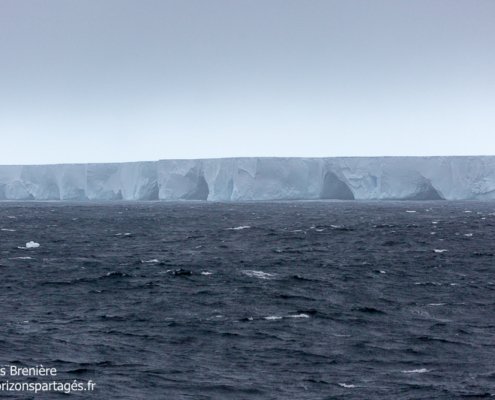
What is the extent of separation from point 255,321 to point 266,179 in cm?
6870

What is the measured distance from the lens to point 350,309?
15.9m

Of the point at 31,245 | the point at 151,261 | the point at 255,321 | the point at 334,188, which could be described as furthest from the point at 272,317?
the point at 334,188

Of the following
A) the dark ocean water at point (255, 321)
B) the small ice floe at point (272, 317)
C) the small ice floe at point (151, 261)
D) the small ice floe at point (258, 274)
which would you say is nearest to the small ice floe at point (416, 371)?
the dark ocean water at point (255, 321)

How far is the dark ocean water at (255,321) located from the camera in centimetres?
1038

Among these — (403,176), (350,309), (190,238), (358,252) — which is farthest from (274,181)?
(350,309)

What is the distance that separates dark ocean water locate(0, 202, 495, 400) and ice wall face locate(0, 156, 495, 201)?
50196 millimetres

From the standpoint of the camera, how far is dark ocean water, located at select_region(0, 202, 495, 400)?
10375 mm

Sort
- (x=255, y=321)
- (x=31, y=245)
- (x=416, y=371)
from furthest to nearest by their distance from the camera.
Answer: (x=31, y=245)
(x=255, y=321)
(x=416, y=371)

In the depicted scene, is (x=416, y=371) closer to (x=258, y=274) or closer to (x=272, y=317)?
(x=272, y=317)

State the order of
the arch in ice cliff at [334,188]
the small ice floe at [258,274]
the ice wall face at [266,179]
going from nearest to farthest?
the small ice floe at [258,274]
the ice wall face at [266,179]
the arch in ice cliff at [334,188]

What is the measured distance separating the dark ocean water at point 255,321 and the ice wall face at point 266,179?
50.2 m

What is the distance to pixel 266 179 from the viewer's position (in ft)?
272

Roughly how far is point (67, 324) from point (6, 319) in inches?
50.7

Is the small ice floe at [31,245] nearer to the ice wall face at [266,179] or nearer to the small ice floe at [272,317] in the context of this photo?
the small ice floe at [272,317]
